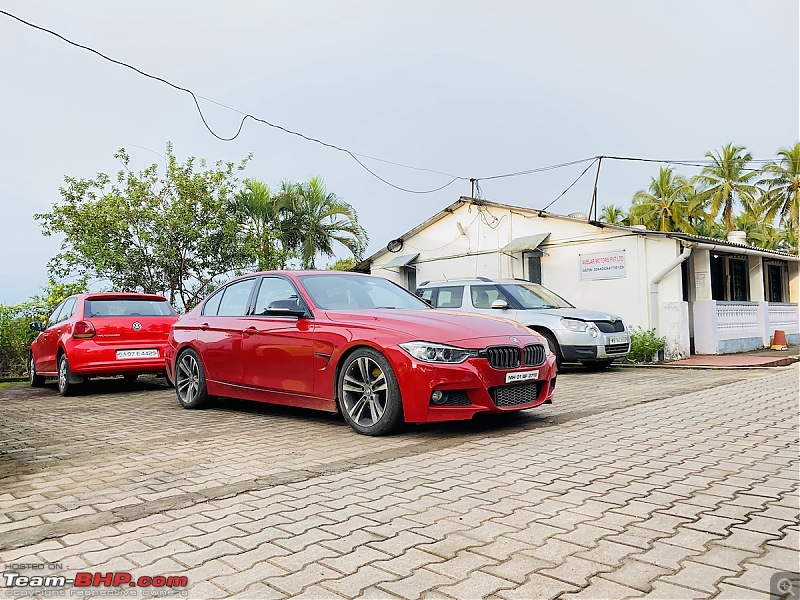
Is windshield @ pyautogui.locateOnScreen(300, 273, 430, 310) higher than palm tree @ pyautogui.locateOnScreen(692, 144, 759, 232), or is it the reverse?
palm tree @ pyautogui.locateOnScreen(692, 144, 759, 232)

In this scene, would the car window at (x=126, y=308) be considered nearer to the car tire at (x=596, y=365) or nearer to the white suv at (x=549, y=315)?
the white suv at (x=549, y=315)

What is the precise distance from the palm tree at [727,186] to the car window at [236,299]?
36.8m

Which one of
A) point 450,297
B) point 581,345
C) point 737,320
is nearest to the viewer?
point 581,345

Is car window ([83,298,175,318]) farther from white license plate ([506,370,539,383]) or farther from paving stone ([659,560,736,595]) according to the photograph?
paving stone ([659,560,736,595])

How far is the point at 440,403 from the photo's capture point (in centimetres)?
572

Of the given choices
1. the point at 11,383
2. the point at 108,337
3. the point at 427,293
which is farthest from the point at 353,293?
the point at 11,383

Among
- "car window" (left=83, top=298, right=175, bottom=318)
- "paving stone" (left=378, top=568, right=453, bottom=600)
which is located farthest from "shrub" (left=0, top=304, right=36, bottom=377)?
"paving stone" (left=378, top=568, right=453, bottom=600)

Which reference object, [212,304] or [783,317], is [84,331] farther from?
[783,317]

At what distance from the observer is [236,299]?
25.8 feet

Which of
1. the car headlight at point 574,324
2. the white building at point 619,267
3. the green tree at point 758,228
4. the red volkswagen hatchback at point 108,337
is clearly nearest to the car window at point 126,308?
the red volkswagen hatchback at point 108,337

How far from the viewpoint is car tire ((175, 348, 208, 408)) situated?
800cm

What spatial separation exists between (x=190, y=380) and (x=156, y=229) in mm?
9782

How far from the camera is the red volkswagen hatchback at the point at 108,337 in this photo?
10062 mm

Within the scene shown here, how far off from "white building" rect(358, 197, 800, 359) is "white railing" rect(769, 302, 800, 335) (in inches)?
1.4
